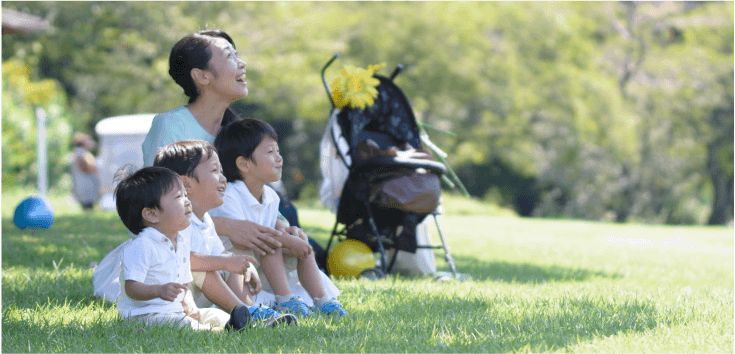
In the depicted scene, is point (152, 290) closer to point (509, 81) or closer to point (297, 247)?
point (297, 247)

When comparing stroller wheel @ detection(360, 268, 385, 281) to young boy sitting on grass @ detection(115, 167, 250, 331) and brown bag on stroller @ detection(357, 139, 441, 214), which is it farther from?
young boy sitting on grass @ detection(115, 167, 250, 331)

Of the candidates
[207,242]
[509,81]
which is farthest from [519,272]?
[509,81]

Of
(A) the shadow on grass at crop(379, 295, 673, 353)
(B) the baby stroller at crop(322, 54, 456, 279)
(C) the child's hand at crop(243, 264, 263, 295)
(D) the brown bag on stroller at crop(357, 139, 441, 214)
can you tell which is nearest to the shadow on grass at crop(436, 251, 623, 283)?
(B) the baby stroller at crop(322, 54, 456, 279)

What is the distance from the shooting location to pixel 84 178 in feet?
37.1

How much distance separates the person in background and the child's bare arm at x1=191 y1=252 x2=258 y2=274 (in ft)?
29.9

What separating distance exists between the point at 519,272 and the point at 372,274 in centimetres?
164

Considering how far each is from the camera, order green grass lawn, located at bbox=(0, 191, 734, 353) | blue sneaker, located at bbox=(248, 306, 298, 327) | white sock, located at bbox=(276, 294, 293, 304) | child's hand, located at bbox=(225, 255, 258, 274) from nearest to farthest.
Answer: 1. green grass lawn, located at bbox=(0, 191, 734, 353)
2. blue sneaker, located at bbox=(248, 306, 298, 327)
3. child's hand, located at bbox=(225, 255, 258, 274)
4. white sock, located at bbox=(276, 294, 293, 304)

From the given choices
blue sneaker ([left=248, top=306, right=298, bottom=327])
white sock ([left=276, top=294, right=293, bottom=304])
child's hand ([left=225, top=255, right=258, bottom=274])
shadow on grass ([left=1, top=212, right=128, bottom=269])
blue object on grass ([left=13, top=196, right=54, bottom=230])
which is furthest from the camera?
blue object on grass ([left=13, top=196, right=54, bottom=230])

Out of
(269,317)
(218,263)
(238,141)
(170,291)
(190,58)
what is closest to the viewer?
(170,291)

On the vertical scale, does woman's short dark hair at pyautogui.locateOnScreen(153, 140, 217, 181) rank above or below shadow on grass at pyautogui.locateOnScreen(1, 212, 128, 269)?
above

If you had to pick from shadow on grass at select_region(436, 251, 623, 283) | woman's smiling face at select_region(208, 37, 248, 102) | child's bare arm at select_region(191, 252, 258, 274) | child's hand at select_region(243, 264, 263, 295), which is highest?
woman's smiling face at select_region(208, 37, 248, 102)

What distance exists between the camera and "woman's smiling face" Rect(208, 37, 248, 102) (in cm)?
369

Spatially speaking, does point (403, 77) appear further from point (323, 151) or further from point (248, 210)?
point (248, 210)

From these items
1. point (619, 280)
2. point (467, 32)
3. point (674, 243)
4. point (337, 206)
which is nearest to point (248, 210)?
point (337, 206)
